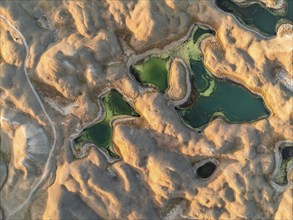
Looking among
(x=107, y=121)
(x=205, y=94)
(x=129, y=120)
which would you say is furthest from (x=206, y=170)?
(x=107, y=121)

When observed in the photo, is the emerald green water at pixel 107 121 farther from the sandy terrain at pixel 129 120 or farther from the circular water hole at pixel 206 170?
the circular water hole at pixel 206 170

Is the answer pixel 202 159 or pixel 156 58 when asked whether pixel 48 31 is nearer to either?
pixel 156 58

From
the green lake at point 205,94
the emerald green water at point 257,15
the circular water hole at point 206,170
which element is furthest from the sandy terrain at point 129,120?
the emerald green water at point 257,15

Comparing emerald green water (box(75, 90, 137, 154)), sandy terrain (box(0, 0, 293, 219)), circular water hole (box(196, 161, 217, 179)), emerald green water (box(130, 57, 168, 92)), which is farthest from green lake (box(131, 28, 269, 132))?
circular water hole (box(196, 161, 217, 179))

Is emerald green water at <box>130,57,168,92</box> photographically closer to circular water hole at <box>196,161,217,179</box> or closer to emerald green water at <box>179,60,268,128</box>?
emerald green water at <box>179,60,268,128</box>

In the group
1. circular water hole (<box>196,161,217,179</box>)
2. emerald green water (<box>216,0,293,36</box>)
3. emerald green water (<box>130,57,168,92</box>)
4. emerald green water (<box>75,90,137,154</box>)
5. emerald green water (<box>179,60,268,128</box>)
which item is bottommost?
circular water hole (<box>196,161,217,179</box>)
